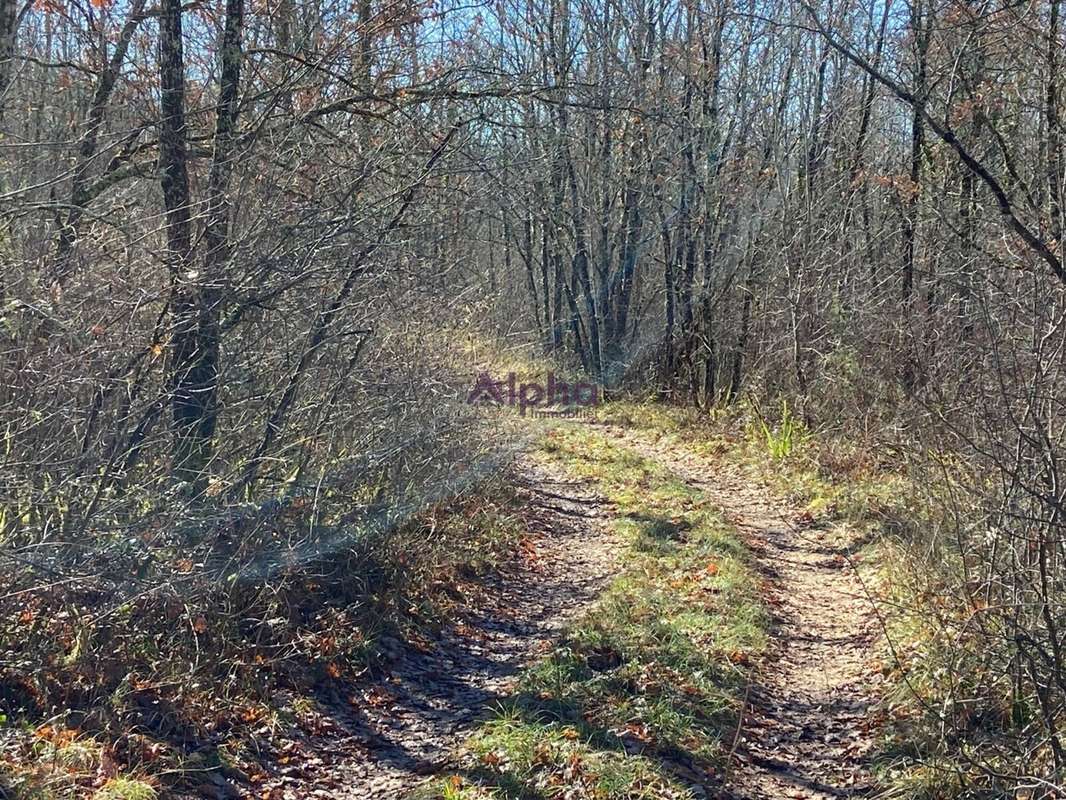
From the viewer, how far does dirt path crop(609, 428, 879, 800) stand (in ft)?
16.8

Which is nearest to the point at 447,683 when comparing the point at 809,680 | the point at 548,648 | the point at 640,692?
the point at 548,648

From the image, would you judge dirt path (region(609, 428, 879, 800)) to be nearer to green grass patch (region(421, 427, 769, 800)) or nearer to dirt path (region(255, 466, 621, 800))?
green grass patch (region(421, 427, 769, 800))

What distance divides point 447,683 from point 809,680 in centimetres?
229

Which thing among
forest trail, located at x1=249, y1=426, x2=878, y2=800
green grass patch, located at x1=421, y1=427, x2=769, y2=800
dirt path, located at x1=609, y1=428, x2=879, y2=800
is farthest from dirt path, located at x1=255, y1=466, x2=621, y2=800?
dirt path, located at x1=609, y1=428, x2=879, y2=800

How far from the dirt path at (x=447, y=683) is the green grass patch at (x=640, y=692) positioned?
0.23 m

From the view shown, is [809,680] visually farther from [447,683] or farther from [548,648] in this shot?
[447,683]

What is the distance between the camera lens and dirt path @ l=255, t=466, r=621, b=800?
5.13 m

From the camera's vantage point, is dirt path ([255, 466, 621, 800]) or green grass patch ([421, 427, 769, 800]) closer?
green grass patch ([421, 427, 769, 800])

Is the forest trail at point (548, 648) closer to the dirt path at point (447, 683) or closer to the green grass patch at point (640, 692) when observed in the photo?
the dirt path at point (447, 683)

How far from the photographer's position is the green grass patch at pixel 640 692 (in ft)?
16.2

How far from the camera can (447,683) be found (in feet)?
20.7

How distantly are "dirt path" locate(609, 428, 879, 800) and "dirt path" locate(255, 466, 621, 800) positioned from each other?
1.46 meters

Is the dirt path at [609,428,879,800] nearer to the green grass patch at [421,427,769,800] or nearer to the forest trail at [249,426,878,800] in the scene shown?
the forest trail at [249,426,878,800]

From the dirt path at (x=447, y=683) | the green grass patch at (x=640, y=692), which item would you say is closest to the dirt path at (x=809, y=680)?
the green grass patch at (x=640, y=692)
